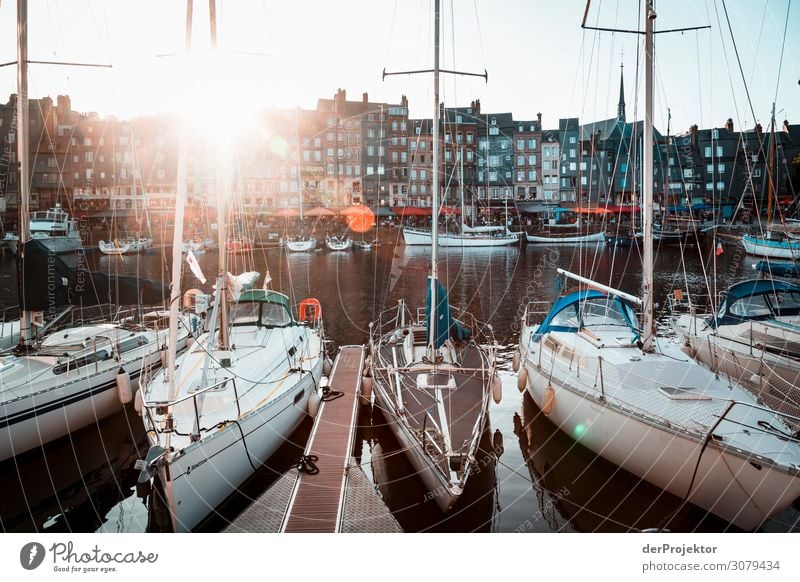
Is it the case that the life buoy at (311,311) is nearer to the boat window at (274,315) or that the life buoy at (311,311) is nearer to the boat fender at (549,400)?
the boat window at (274,315)

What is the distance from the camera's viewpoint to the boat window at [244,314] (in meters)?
6.81

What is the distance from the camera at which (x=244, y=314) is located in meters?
6.89

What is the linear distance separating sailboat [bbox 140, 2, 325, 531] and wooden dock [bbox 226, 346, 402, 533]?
328 millimetres

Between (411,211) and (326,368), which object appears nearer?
(326,368)

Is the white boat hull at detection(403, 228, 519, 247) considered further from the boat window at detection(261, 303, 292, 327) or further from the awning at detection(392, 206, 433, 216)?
the boat window at detection(261, 303, 292, 327)

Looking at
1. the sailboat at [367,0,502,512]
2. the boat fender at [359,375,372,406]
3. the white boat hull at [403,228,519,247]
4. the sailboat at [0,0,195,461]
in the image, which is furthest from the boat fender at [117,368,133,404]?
the white boat hull at [403,228,519,247]

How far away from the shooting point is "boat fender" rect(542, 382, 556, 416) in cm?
570

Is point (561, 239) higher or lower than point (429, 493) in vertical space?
higher

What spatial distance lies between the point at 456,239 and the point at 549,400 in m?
23.9

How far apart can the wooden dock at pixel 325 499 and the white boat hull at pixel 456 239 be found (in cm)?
2352

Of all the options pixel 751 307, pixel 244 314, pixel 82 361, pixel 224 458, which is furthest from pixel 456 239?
pixel 224 458

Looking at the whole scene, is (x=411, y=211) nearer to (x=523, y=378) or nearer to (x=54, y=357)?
(x=523, y=378)

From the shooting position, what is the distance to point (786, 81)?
4645mm

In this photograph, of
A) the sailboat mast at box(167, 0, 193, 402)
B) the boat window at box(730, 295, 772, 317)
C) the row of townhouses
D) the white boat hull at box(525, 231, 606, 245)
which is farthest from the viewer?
the white boat hull at box(525, 231, 606, 245)
